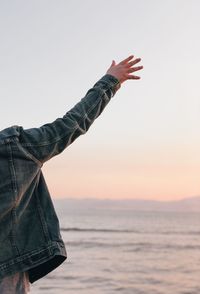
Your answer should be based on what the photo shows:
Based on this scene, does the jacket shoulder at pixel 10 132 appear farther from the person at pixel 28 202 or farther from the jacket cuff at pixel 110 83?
the jacket cuff at pixel 110 83

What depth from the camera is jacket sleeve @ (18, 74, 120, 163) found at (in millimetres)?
1760

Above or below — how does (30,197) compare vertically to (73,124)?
below

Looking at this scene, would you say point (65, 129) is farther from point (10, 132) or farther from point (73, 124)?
point (10, 132)

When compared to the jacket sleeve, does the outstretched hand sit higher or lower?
higher

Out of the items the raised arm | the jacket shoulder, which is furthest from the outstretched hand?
the jacket shoulder

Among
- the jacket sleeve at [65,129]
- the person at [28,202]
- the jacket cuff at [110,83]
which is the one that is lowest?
the person at [28,202]

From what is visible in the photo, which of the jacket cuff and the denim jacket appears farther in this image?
the jacket cuff

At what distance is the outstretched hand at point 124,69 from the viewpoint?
2.08 m

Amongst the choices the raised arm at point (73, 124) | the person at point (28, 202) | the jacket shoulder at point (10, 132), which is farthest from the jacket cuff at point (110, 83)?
the jacket shoulder at point (10, 132)

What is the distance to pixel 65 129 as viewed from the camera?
180cm

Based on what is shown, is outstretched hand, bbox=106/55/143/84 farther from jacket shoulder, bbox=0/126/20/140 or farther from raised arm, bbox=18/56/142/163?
jacket shoulder, bbox=0/126/20/140

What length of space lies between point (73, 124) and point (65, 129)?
4cm

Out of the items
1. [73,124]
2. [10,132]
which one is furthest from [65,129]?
[10,132]

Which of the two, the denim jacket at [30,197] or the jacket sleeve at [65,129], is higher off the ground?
the jacket sleeve at [65,129]
